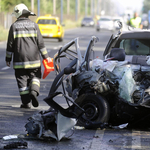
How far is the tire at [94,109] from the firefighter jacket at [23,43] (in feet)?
5.30

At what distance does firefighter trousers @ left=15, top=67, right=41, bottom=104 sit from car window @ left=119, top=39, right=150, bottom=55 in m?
1.59

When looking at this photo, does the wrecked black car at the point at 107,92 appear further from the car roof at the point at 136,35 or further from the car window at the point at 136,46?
the car window at the point at 136,46

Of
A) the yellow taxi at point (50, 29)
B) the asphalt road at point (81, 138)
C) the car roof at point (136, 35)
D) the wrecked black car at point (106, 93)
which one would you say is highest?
the car roof at point (136, 35)

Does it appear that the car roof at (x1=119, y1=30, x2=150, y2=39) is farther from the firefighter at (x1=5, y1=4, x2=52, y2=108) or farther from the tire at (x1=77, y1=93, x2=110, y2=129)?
the tire at (x1=77, y1=93, x2=110, y2=129)

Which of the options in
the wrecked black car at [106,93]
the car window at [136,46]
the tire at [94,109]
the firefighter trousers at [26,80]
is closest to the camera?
the wrecked black car at [106,93]

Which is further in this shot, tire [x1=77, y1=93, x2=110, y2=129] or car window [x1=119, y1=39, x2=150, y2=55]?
car window [x1=119, y1=39, x2=150, y2=55]

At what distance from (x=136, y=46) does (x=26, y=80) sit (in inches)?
79.5

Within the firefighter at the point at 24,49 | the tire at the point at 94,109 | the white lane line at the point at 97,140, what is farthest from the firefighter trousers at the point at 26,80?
the white lane line at the point at 97,140

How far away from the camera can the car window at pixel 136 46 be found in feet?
28.2

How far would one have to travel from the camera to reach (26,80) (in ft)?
27.2

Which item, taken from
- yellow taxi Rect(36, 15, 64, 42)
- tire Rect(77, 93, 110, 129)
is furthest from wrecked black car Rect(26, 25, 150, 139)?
yellow taxi Rect(36, 15, 64, 42)

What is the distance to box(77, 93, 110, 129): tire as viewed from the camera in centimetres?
673

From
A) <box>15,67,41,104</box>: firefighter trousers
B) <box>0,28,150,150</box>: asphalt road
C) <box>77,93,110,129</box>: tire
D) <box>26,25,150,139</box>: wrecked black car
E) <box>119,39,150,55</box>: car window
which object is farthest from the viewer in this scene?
<box>119,39,150,55</box>: car window

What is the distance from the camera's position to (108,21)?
53781 millimetres
